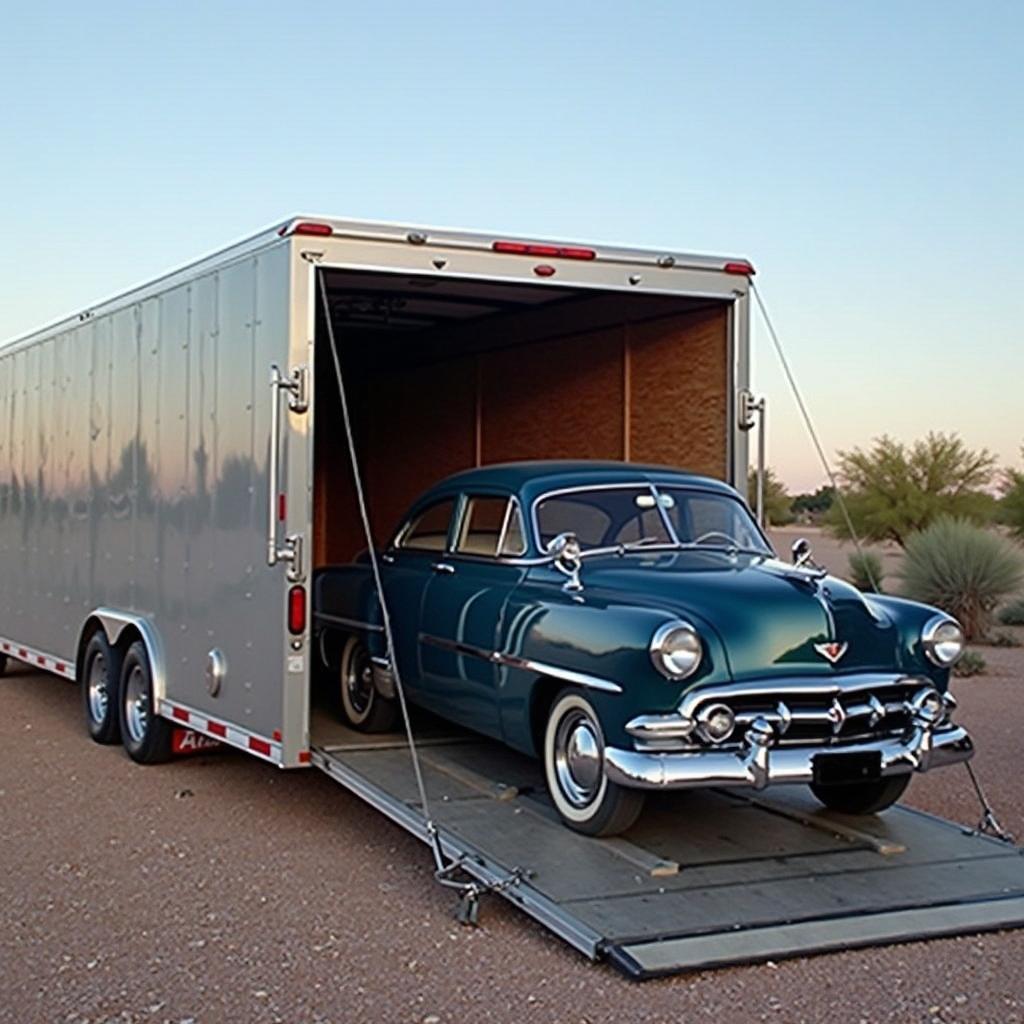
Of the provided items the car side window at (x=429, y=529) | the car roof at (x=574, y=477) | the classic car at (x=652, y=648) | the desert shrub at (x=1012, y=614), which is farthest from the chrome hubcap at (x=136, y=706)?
the desert shrub at (x=1012, y=614)

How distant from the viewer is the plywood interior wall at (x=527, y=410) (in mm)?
9289

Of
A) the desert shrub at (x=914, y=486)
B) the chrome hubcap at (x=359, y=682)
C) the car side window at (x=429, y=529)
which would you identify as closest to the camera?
the car side window at (x=429, y=529)

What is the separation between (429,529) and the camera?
902cm

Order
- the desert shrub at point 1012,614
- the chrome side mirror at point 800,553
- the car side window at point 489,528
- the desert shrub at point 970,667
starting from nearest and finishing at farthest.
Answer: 1. the chrome side mirror at point 800,553
2. the car side window at point 489,528
3. the desert shrub at point 970,667
4. the desert shrub at point 1012,614

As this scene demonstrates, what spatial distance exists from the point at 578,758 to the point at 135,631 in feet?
13.4

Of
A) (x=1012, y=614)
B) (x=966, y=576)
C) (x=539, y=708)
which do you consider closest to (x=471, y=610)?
(x=539, y=708)

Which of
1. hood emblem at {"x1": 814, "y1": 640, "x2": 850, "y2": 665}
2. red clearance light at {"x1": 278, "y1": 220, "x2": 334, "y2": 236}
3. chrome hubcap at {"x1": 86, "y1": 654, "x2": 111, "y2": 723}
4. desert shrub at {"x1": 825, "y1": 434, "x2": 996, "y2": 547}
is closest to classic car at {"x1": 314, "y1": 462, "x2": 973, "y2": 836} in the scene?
hood emblem at {"x1": 814, "y1": 640, "x2": 850, "y2": 665}

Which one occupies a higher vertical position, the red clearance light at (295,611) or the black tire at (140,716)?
the red clearance light at (295,611)

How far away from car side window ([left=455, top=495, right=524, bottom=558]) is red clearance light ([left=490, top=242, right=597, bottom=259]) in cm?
136

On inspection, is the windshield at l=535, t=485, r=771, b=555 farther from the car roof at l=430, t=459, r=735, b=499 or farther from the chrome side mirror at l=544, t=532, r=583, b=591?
the chrome side mirror at l=544, t=532, r=583, b=591

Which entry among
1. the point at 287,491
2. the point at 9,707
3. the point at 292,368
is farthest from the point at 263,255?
the point at 9,707

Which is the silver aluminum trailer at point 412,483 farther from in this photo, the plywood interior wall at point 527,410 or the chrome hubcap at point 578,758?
the chrome hubcap at point 578,758

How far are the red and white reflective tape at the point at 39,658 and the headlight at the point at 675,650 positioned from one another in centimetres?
601

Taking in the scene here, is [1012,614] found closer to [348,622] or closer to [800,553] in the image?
[348,622]
